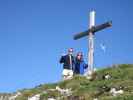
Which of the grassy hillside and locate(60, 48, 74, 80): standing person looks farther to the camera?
locate(60, 48, 74, 80): standing person

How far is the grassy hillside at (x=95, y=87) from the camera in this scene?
1920 centimetres

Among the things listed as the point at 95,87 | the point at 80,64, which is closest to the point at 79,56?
the point at 80,64

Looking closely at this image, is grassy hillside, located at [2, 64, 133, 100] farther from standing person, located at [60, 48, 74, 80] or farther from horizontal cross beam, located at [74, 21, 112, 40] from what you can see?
horizontal cross beam, located at [74, 21, 112, 40]

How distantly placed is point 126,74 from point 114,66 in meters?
2.48

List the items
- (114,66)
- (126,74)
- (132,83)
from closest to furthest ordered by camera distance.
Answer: (132,83)
(126,74)
(114,66)

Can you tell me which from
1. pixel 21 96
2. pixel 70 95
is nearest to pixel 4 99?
pixel 21 96

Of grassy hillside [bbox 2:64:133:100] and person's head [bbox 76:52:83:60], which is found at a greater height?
person's head [bbox 76:52:83:60]

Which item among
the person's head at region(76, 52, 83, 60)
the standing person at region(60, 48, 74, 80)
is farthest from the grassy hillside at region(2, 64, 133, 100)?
the person's head at region(76, 52, 83, 60)

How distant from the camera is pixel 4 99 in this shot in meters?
24.7

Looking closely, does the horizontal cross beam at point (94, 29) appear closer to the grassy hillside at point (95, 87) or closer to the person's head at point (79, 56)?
the person's head at point (79, 56)

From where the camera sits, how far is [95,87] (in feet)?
67.5

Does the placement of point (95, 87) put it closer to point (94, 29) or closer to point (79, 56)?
point (79, 56)

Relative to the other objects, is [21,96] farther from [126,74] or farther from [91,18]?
[91,18]

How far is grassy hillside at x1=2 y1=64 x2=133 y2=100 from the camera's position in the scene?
1920 centimetres
